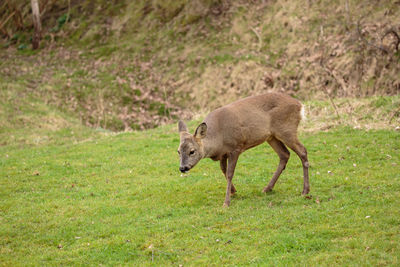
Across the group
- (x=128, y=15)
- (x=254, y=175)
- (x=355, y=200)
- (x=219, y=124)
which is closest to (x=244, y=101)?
(x=219, y=124)

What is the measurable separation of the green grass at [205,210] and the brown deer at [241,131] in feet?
3.39

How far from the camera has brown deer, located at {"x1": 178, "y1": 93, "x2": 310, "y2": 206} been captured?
9602 mm

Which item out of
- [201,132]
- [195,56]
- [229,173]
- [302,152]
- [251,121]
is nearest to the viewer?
[201,132]

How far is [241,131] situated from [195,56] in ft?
65.5

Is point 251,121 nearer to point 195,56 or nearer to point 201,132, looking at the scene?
point 201,132

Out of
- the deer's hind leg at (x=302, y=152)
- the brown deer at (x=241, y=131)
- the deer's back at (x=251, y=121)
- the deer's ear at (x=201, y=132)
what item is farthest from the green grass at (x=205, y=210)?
the deer's ear at (x=201, y=132)

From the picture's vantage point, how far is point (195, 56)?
29094 mm

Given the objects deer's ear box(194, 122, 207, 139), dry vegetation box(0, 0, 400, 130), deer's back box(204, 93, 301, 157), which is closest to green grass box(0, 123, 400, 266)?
deer's back box(204, 93, 301, 157)

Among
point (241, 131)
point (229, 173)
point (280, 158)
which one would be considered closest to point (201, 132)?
point (241, 131)

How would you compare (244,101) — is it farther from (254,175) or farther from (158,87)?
(158,87)

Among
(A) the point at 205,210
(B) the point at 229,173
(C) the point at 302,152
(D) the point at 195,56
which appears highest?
(C) the point at 302,152

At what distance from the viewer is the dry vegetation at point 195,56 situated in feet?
74.9

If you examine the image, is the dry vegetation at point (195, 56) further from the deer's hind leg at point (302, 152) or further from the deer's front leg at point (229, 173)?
the deer's front leg at point (229, 173)

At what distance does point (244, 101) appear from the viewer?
33.9 ft
